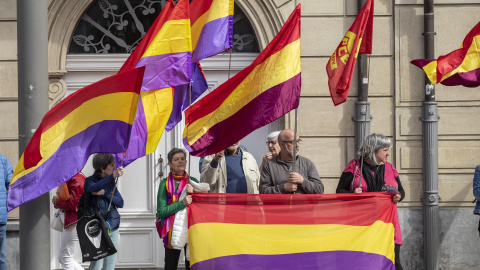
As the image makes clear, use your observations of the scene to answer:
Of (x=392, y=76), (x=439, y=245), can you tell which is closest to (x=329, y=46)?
(x=392, y=76)

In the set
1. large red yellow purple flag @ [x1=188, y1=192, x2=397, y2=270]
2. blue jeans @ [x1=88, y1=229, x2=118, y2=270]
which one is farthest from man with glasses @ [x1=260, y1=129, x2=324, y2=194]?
blue jeans @ [x1=88, y1=229, x2=118, y2=270]

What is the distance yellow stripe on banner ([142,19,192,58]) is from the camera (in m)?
7.41

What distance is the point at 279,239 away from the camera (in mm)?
7512

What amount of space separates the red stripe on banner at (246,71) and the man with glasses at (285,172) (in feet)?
3.03

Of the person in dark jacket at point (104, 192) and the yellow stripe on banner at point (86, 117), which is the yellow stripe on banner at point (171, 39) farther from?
the person in dark jacket at point (104, 192)

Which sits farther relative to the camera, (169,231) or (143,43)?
(169,231)

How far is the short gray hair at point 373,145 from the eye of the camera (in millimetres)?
8703

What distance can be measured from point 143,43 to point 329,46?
414cm

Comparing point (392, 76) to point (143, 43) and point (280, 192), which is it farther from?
point (143, 43)

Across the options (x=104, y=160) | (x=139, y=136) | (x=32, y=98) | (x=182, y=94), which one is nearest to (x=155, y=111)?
(x=139, y=136)

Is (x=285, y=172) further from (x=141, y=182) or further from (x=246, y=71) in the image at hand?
(x=141, y=182)

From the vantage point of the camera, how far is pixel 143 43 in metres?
7.55

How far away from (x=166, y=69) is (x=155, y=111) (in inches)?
15.6

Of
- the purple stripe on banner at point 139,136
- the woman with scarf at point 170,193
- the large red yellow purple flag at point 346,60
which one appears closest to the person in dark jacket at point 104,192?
the woman with scarf at point 170,193
